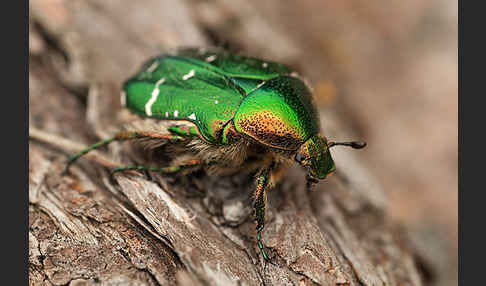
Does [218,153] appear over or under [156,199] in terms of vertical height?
over

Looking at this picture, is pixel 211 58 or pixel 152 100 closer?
pixel 152 100

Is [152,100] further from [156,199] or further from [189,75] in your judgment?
[156,199]

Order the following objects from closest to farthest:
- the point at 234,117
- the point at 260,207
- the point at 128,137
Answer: the point at 260,207, the point at 234,117, the point at 128,137

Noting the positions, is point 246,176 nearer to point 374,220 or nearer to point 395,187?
point 374,220

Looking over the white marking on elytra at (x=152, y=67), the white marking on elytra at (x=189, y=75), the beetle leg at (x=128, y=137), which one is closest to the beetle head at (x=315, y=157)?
the beetle leg at (x=128, y=137)

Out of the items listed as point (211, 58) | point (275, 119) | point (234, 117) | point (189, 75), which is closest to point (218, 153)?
point (234, 117)

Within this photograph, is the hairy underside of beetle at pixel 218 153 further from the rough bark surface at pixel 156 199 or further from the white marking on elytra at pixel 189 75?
the white marking on elytra at pixel 189 75

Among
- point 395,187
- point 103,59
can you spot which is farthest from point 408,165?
point 103,59
